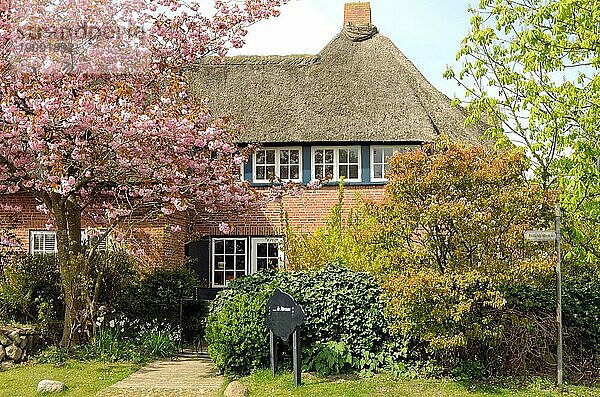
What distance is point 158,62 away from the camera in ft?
43.2

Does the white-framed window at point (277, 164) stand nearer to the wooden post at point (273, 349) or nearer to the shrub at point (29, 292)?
the shrub at point (29, 292)

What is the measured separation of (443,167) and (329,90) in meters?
10.0

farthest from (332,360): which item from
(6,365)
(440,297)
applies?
(6,365)

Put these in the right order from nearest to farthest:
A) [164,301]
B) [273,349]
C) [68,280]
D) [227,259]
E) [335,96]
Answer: [273,349]
[68,280]
[164,301]
[227,259]
[335,96]

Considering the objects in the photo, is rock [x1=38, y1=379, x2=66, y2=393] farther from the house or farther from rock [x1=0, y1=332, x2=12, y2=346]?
the house

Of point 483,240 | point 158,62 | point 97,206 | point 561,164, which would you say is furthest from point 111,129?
point 561,164

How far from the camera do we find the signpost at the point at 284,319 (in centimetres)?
1051

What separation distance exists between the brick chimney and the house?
3.65 meters

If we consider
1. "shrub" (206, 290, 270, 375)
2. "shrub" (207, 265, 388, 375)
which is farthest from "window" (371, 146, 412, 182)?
"shrub" (206, 290, 270, 375)

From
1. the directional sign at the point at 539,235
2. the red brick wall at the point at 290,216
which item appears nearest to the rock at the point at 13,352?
the red brick wall at the point at 290,216

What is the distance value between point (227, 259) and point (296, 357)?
28.6 feet

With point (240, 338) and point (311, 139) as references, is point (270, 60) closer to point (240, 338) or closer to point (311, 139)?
point (311, 139)

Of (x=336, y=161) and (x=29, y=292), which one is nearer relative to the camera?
(x=29, y=292)

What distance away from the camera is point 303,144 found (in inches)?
731
